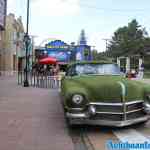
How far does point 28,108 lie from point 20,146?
18.1 ft

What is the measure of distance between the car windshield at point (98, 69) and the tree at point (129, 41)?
76.3 m

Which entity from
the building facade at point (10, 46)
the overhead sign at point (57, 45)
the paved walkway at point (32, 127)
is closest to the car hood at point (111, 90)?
the paved walkway at point (32, 127)

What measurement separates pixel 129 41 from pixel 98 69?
84.3m

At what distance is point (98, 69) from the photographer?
11.0 m

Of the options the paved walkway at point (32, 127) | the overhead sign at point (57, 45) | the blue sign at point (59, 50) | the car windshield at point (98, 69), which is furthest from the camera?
the overhead sign at point (57, 45)

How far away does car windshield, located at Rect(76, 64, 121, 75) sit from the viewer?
35.7ft

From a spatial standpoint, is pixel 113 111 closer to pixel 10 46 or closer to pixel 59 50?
pixel 10 46

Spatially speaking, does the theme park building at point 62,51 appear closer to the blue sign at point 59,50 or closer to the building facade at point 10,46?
the blue sign at point 59,50

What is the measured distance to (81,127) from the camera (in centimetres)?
970

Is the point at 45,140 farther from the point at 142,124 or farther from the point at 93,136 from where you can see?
the point at 142,124

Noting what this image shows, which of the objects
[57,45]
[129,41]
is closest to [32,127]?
[57,45]

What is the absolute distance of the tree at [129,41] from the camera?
295 ft

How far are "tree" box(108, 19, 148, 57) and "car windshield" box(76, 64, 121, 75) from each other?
76.3m

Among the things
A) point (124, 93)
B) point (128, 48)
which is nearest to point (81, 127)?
point (124, 93)
